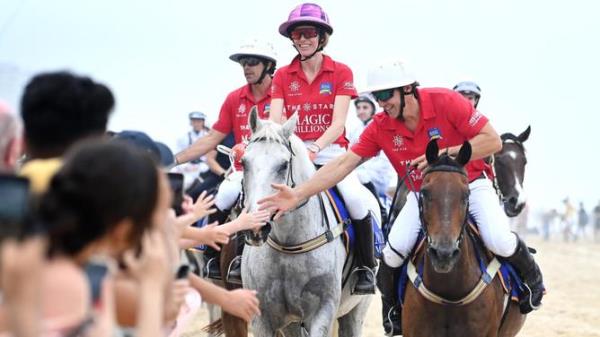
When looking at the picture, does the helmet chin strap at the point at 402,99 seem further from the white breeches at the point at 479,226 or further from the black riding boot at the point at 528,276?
the black riding boot at the point at 528,276

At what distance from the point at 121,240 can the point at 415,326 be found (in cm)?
520

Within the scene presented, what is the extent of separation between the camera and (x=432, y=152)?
312 inches

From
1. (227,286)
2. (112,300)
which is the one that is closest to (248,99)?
(227,286)

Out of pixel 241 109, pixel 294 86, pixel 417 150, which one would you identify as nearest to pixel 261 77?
pixel 241 109

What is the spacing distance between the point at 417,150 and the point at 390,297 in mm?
1283

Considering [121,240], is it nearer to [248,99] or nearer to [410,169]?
[410,169]

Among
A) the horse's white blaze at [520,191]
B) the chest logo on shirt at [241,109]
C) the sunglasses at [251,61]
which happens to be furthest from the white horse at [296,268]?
the horse's white blaze at [520,191]

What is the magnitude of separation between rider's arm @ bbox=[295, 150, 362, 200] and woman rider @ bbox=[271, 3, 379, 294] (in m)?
0.84

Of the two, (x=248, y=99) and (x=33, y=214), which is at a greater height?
(x=33, y=214)

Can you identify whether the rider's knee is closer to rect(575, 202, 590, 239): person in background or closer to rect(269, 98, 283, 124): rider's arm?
rect(269, 98, 283, 124): rider's arm

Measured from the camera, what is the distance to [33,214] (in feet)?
10.1

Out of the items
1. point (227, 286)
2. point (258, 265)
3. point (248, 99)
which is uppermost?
point (248, 99)

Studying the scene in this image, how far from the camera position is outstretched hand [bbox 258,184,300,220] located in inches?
319

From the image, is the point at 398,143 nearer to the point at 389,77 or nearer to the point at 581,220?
the point at 389,77
